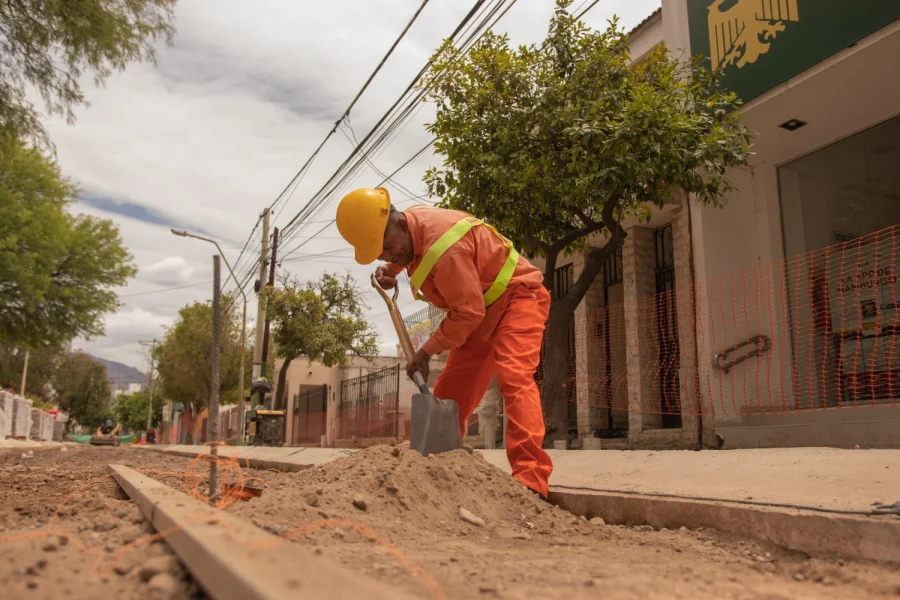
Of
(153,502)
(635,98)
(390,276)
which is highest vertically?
(635,98)

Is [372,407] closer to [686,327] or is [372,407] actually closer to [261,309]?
[261,309]

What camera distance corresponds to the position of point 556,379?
307 inches

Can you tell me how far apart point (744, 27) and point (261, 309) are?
17409 mm

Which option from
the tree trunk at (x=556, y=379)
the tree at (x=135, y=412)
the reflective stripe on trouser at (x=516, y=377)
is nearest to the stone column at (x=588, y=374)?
the tree trunk at (x=556, y=379)

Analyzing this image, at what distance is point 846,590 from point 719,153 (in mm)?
5564

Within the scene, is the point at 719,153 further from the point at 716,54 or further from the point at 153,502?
the point at 153,502

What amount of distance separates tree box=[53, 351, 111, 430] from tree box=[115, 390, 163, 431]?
13.7 m

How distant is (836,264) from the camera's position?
729 cm

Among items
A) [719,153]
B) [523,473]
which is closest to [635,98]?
[719,153]

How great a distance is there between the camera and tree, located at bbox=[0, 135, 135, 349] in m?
16.4

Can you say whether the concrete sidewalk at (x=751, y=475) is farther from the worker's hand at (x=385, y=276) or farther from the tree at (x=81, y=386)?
the tree at (x=81, y=386)

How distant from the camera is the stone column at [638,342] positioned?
9.63m

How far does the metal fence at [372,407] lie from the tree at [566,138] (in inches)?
361

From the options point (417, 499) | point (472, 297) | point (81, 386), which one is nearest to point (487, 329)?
point (472, 297)
